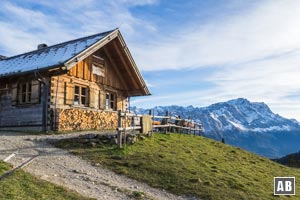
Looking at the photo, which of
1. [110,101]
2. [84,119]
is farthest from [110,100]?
[84,119]

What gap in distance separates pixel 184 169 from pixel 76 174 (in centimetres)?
518

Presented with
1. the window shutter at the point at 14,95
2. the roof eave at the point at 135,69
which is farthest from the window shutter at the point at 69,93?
the roof eave at the point at 135,69

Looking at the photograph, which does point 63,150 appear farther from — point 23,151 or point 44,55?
point 44,55

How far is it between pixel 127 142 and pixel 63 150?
362 centimetres

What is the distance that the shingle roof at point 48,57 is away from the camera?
84.7 feet

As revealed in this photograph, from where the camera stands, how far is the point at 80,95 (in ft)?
93.6

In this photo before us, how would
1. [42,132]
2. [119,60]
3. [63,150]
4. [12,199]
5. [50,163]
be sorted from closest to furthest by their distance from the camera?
[12,199] → [50,163] → [63,150] → [42,132] → [119,60]

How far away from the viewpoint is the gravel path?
527 inches

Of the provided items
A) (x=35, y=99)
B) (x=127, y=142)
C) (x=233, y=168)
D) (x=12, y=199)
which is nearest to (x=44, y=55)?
(x=35, y=99)

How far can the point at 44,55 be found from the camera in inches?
1117

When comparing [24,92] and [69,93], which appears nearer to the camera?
[69,93]

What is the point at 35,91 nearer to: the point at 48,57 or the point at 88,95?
the point at 48,57

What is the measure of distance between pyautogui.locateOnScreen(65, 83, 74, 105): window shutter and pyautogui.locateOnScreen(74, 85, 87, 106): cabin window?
694 millimetres

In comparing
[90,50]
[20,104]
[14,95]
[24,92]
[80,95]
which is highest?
[90,50]
